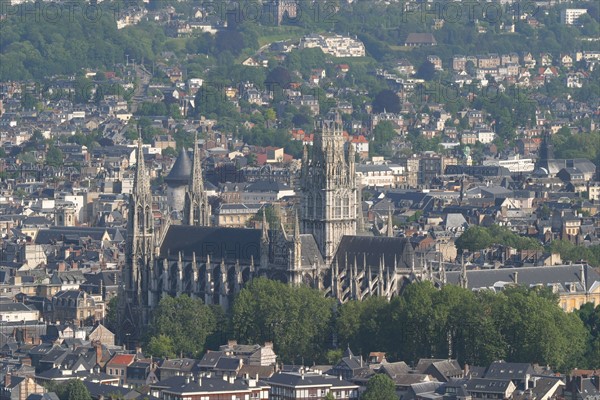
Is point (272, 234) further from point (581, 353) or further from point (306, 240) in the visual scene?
point (581, 353)

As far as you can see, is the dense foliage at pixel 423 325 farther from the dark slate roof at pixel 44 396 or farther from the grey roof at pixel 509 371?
the dark slate roof at pixel 44 396

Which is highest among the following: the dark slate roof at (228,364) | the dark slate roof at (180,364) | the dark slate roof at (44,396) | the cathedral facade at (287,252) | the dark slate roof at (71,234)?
the cathedral facade at (287,252)

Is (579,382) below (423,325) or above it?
below

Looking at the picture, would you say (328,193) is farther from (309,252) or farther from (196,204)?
(196,204)

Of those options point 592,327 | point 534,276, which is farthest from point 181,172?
point 592,327

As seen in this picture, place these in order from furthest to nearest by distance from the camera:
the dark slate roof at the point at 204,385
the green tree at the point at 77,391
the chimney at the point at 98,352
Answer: the chimney at the point at 98,352, the green tree at the point at 77,391, the dark slate roof at the point at 204,385

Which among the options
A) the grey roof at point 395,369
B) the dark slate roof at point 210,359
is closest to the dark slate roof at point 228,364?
the dark slate roof at point 210,359
